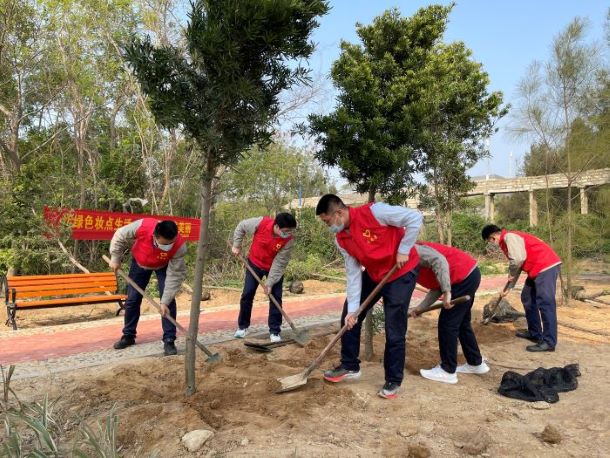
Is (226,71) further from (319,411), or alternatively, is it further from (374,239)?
(319,411)

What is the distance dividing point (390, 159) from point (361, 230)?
1315mm

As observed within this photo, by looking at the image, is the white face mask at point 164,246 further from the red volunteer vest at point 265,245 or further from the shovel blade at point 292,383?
the shovel blade at point 292,383

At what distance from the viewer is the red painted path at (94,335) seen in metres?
5.74

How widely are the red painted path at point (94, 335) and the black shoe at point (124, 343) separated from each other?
0.21 meters

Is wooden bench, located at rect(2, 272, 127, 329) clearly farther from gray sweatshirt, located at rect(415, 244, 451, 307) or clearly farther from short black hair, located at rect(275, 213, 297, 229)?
gray sweatshirt, located at rect(415, 244, 451, 307)

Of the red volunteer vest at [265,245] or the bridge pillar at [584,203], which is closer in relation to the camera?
the red volunteer vest at [265,245]

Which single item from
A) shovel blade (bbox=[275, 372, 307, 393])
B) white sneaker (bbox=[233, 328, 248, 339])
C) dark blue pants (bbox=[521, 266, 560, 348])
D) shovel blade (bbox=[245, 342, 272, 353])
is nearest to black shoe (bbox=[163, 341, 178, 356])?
shovel blade (bbox=[245, 342, 272, 353])

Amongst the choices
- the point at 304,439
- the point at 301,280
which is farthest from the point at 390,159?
the point at 301,280

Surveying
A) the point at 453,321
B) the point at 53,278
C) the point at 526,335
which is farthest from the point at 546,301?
the point at 53,278

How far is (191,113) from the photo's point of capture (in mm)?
3389

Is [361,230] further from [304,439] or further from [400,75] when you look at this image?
[400,75]

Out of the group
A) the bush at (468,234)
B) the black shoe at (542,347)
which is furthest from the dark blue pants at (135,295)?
the bush at (468,234)

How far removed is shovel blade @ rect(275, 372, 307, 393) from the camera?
12.8 feet

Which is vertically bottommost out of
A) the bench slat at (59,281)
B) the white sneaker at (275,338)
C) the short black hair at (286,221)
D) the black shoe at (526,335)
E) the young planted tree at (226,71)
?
the black shoe at (526,335)
